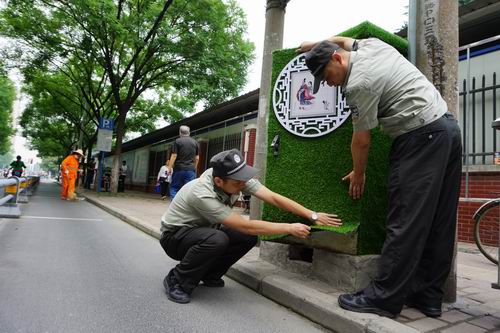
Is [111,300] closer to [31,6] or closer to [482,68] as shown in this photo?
[482,68]

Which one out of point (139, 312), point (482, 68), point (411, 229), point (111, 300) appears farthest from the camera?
point (482, 68)

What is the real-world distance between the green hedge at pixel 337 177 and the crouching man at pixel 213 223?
22cm

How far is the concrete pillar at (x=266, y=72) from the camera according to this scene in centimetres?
467

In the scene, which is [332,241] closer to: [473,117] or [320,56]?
[320,56]

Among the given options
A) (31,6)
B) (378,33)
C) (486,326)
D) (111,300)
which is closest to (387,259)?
(486,326)

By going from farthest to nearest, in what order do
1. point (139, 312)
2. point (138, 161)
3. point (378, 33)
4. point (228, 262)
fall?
1. point (138, 161)
2. point (228, 262)
3. point (378, 33)
4. point (139, 312)

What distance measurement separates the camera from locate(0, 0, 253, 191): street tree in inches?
518

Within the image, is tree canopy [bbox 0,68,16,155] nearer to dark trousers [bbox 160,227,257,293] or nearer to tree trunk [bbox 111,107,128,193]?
tree trunk [bbox 111,107,128,193]

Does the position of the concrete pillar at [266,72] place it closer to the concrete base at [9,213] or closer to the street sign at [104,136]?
the concrete base at [9,213]

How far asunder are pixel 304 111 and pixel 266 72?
57.5 inches

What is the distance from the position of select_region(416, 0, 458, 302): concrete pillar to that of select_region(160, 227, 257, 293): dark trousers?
1735mm

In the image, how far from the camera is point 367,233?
301 centimetres

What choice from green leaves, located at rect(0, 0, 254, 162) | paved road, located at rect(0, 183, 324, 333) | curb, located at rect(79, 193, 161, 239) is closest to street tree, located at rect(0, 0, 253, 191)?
green leaves, located at rect(0, 0, 254, 162)

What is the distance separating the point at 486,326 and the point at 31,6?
16.6 meters
